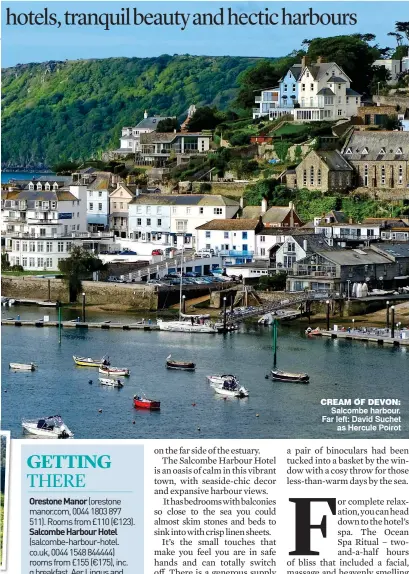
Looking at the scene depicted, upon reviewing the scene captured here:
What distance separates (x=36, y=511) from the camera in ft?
59.4

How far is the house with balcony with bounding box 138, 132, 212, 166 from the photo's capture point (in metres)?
52.2

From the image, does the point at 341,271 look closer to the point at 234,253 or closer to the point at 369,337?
the point at 369,337

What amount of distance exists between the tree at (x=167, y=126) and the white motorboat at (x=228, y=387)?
26.9m

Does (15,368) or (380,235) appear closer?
(15,368)

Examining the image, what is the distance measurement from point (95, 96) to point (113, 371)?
196 ft

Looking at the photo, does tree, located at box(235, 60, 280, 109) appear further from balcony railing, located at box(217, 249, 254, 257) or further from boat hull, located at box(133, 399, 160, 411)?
boat hull, located at box(133, 399, 160, 411)

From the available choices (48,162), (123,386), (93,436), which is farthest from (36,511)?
(48,162)

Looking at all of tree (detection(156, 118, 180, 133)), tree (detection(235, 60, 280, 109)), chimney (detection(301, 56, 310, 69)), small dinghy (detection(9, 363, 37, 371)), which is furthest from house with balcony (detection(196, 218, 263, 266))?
tree (detection(235, 60, 280, 109))

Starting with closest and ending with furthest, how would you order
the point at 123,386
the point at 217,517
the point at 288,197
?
the point at 217,517 < the point at 123,386 < the point at 288,197

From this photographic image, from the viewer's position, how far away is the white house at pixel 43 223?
145ft

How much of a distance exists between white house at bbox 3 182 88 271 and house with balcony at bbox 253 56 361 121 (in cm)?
753

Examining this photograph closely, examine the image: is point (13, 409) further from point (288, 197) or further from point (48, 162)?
point (48, 162)

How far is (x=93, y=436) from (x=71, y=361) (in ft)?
22.6

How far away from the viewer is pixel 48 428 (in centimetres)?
2519
